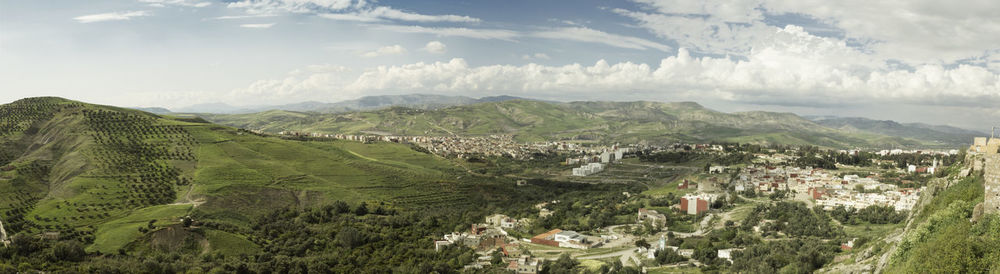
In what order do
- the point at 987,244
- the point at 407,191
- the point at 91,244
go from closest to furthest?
the point at 987,244 → the point at 91,244 → the point at 407,191

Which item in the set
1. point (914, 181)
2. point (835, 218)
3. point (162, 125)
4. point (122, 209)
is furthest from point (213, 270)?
point (914, 181)

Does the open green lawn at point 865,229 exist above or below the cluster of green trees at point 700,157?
above

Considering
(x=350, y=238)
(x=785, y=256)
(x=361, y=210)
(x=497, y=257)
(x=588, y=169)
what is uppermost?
(x=785, y=256)

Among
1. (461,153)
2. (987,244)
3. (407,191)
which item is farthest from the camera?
(461,153)

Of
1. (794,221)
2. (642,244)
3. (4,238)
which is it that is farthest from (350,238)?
(794,221)

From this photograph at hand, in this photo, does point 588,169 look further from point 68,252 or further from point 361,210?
point 68,252

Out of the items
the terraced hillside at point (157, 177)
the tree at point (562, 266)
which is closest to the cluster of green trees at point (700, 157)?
the terraced hillside at point (157, 177)

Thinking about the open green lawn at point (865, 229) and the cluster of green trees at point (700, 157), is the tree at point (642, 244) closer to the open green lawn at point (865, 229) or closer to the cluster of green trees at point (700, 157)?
the open green lawn at point (865, 229)

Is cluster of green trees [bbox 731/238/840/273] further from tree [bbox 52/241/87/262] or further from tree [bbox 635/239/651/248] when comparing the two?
tree [bbox 52/241/87/262]

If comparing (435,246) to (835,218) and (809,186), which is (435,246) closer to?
(835,218)
